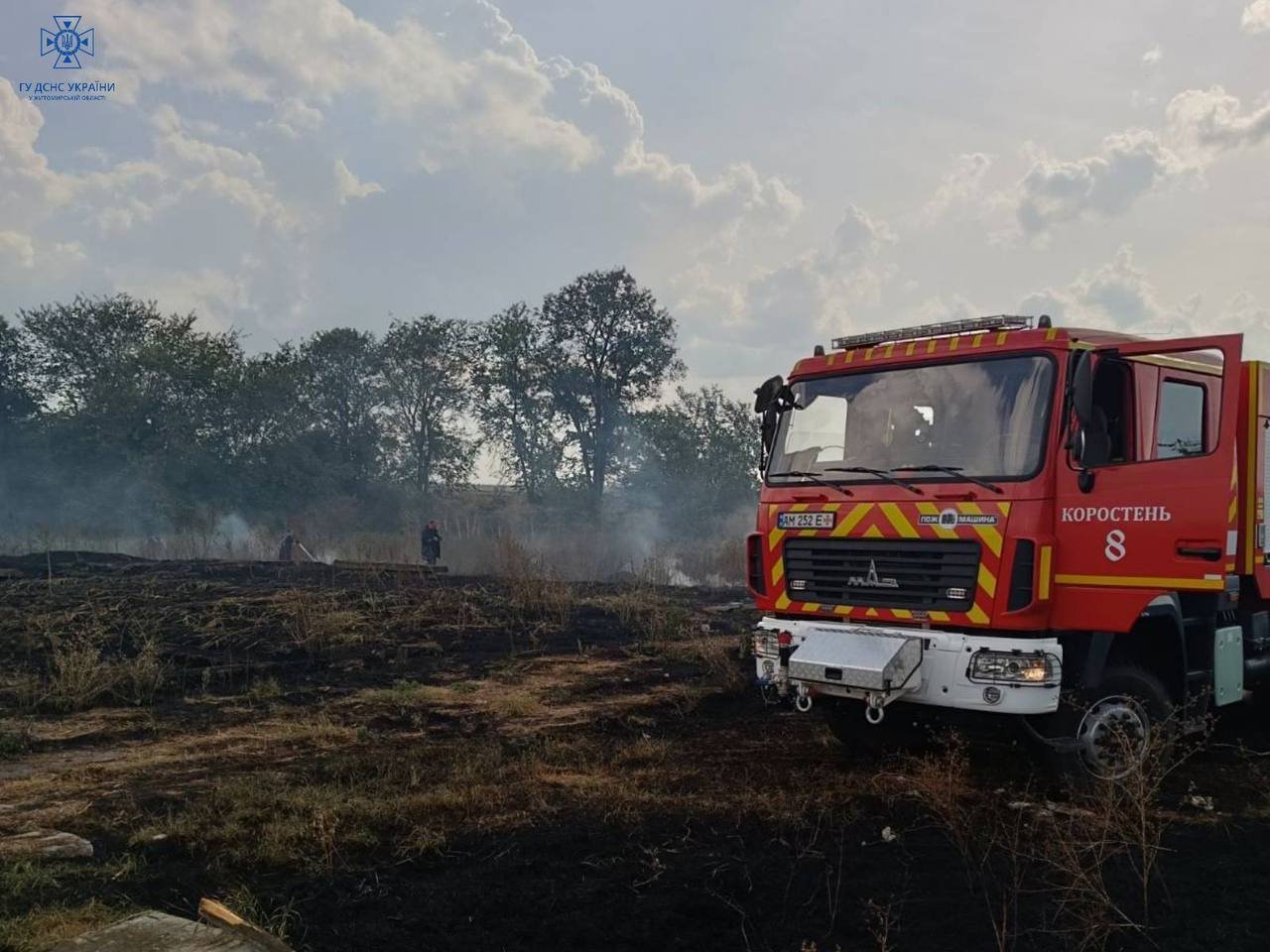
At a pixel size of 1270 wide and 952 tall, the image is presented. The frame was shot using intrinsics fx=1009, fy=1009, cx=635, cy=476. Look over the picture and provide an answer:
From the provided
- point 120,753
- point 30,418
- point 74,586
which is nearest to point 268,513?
point 30,418

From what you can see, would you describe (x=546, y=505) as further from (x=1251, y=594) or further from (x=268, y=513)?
(x=1251, y=594)

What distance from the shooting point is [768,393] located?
23.5 feet

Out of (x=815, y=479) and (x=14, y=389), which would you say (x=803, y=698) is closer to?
(x=815, y=479)

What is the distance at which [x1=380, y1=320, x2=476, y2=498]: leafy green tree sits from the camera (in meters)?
36.4

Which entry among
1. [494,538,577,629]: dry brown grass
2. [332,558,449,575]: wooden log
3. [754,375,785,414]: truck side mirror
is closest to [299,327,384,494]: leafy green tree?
[332,558,449,575]: wooden log

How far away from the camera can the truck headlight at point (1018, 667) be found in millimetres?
5727

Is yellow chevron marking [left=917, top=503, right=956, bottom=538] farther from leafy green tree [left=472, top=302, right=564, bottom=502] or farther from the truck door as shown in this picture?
leafy green tree [left=472, top=302, right=564, bottom=502]

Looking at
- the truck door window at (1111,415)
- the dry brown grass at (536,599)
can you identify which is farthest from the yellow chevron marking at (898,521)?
the dry brown grass at (536,599)

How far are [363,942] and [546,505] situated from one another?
32009mm

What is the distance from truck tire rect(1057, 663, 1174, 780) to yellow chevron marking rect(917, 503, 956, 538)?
1.20m

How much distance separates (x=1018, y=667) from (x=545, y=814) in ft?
9.33

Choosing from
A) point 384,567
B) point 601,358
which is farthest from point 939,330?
point 601,358

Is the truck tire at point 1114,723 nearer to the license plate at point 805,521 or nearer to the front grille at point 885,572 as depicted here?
the front grille at point 885,572

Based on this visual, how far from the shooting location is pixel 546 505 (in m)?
36.1
